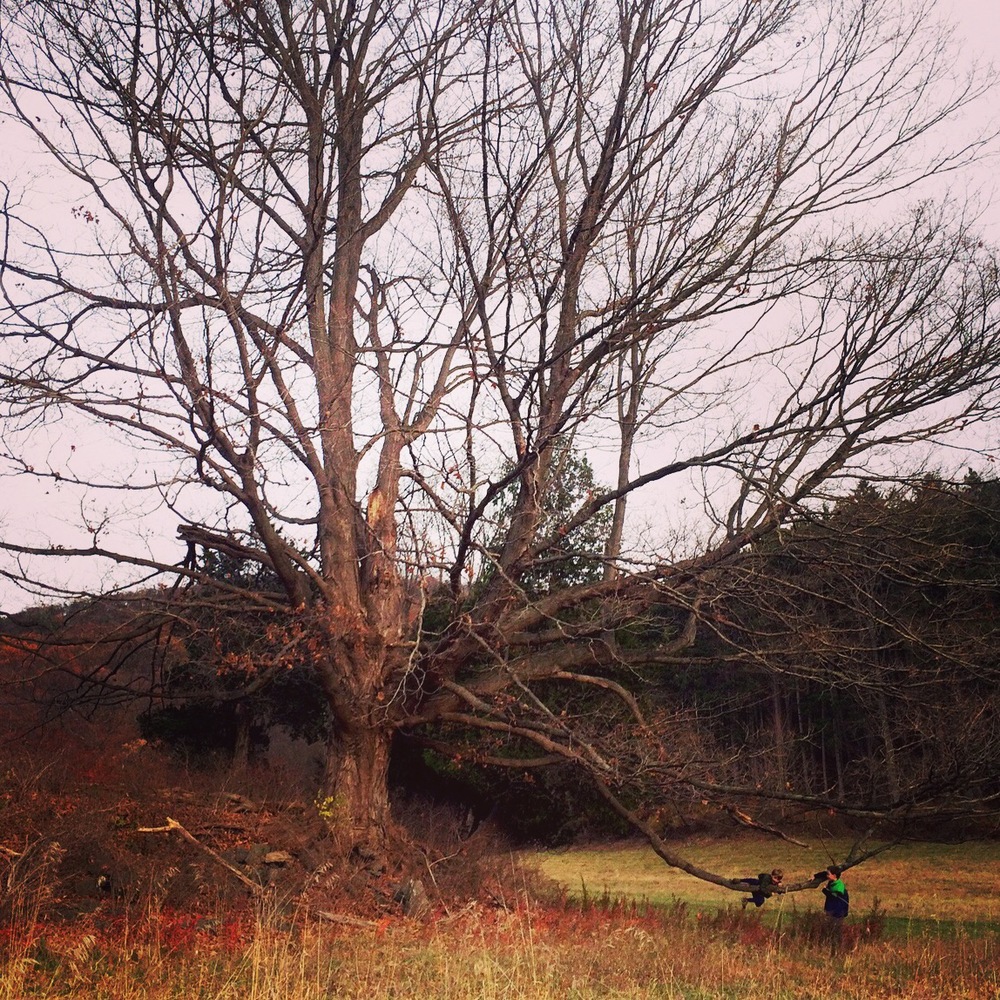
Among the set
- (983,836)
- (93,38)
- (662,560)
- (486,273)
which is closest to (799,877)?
(983,836)

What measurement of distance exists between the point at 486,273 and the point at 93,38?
16.6 feet

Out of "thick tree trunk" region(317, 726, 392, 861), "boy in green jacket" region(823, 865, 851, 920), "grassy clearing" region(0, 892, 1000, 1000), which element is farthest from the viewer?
"thick tree trunk" region(317, 726, 392, 861)

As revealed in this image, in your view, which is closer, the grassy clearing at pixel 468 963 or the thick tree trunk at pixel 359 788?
the grassy clearing at pixel 468 963

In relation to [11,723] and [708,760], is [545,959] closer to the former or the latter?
[708,760]

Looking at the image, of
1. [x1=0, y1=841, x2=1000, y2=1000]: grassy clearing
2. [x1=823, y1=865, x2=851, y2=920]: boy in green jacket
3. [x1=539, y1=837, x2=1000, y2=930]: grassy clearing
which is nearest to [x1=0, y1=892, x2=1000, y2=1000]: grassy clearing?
[x1=0, y1=841, x2=1000, y2=1000]: grassy clearing

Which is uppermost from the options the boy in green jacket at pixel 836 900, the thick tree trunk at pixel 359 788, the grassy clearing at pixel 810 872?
the thick tree trunk at pixel 359 788

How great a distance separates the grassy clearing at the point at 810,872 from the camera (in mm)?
15711

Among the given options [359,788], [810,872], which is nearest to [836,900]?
[359,788]

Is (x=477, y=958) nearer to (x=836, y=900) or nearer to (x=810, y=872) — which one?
(x=836, y=900)

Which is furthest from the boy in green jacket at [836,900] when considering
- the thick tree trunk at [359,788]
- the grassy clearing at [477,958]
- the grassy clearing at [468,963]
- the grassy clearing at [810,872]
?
the thick tree trunk at [359,788]

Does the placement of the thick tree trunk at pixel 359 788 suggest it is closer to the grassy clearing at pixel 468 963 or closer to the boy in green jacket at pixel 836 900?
the grassy clearing at pixel 468 963

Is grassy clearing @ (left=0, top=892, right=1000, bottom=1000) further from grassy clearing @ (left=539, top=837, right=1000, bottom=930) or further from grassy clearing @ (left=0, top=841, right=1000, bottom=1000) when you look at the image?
grassy clearing @ (left=539, top=837, right=1000, bottom=930)

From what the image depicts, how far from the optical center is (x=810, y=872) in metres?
20.9

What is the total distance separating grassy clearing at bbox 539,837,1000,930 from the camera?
51.5 feet
